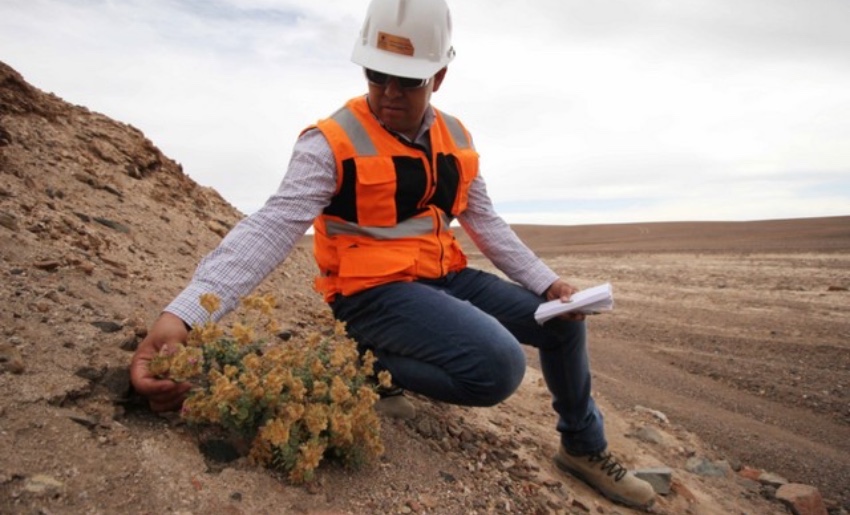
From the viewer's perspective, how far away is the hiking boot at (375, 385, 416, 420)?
3.19 meters

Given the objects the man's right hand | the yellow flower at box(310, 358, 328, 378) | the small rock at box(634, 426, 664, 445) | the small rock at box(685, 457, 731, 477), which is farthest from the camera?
the small rock at box(634, 426, 664, 445)

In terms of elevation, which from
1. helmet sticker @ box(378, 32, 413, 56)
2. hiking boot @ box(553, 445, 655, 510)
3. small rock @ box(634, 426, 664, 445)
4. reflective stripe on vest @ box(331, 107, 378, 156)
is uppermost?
helmet sticker @ box(378, 32, 413, 56)

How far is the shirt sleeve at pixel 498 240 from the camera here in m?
3.51

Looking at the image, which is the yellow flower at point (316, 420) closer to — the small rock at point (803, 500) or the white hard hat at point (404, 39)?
the white hard hat at point (404, 39)

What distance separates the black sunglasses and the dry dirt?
1416mm

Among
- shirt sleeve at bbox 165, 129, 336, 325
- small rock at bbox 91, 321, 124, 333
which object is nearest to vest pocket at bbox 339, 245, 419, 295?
shirt sleeve at bbox 165, 129, 336, 325

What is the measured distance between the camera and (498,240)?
358 centimetres

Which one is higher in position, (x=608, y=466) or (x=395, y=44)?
(x=395, y=44)

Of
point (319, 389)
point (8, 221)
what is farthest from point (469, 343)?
point (8, 221)

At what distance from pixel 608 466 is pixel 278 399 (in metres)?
1.74

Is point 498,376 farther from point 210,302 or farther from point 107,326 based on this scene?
point 107,326

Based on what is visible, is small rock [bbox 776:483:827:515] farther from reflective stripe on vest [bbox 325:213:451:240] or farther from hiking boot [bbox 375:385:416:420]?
reflective stripe on vest [bbox 325:213:451:240]

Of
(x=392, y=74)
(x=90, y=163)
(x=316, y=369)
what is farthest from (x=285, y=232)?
(x=90, y=163)

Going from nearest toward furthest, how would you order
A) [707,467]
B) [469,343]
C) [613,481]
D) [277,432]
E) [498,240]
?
[277,432], [469,343], [613,481], [498,240], [707,467]
